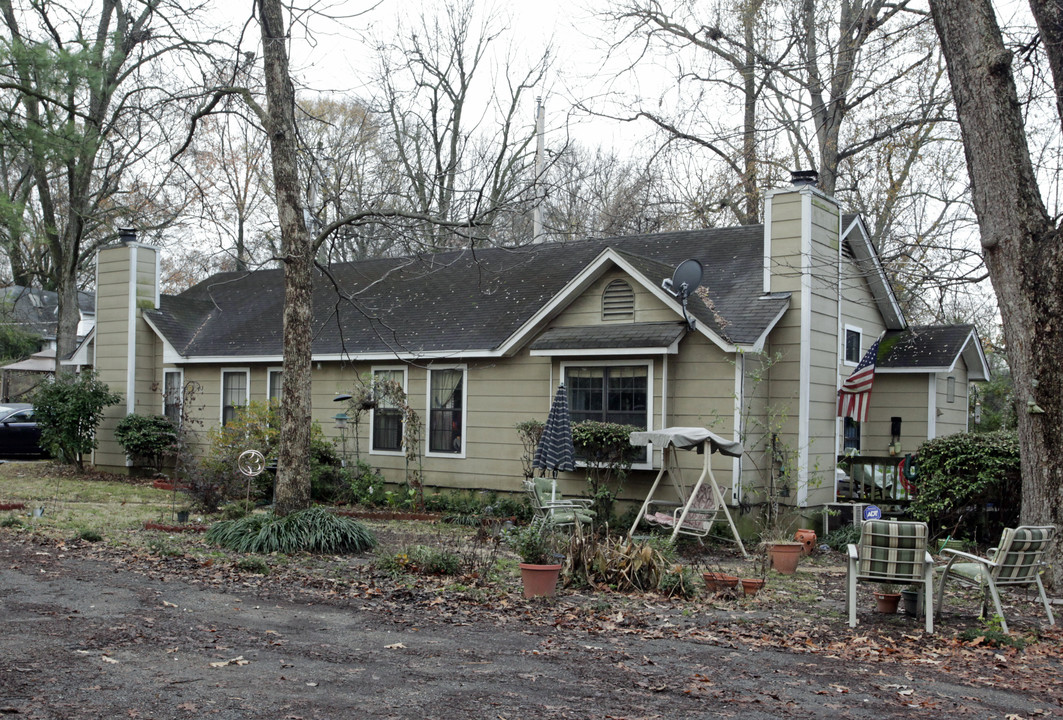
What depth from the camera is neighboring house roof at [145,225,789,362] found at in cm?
1441

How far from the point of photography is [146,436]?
19578 mm

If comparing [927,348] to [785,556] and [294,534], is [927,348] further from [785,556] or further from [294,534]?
[294,534]

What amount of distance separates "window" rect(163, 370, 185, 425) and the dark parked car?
20.6ft

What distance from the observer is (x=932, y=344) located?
16391mm

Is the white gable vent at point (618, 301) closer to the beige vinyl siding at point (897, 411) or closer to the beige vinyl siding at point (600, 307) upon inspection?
the beige vinyl siding at point (600, 307)

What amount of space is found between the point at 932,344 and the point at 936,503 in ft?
12.7

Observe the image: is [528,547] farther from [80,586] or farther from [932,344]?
[932,344]

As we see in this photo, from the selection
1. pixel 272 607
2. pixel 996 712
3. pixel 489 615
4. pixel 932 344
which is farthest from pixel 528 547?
pixel 932 344

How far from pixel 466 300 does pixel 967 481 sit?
928 centimetres

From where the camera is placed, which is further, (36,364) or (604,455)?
(36,364)

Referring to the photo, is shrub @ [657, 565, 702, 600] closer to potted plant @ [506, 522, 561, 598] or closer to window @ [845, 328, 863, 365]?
potted plant @ [506, 522, 561, 598]

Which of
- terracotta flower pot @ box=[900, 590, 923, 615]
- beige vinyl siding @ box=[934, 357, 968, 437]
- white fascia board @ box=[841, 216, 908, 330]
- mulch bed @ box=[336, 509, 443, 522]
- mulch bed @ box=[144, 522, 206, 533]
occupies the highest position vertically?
white fascia board @ box=[841, 216, 908, 330]

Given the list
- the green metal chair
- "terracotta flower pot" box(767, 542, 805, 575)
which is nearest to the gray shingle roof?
"terracotta flower pot" box(767, 542, 805, 575)

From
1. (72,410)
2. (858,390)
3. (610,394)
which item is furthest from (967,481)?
(72,410)
